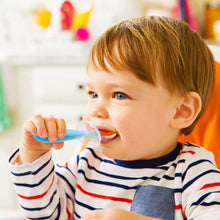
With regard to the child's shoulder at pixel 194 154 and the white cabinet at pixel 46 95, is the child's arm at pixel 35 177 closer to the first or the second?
the child's shoulder at pixel 194 154

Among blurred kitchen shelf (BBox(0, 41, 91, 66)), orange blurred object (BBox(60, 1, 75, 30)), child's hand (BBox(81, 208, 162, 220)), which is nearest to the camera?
child's hand (BBox(81, 208, 162, 220))

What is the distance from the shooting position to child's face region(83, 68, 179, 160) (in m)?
0.76

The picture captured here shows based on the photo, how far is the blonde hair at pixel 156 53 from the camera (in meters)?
0.74

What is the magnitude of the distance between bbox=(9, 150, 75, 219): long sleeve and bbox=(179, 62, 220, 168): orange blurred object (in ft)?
1.13

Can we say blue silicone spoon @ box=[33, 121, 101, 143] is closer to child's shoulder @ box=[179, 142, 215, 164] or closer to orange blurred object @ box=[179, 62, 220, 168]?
child's shoulder @ box=[179, 142, 215, 164]

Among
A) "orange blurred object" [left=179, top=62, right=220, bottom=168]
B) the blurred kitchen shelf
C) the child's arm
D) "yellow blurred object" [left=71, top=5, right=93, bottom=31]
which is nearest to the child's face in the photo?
the child's arm

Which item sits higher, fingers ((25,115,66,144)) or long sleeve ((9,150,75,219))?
fingers ((25,115,66,144))

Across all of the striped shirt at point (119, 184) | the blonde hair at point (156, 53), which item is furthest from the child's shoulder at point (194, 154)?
the blonde hair at point (156, 53)

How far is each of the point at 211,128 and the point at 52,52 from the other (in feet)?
3.73

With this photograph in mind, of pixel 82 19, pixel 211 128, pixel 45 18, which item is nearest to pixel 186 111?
pixel 211 128

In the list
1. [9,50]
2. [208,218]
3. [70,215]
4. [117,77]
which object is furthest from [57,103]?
[208,218]

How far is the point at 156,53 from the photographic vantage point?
0.75m

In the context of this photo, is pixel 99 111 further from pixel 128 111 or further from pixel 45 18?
pixel 45 18

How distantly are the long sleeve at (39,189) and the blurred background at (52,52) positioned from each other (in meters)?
1.09
